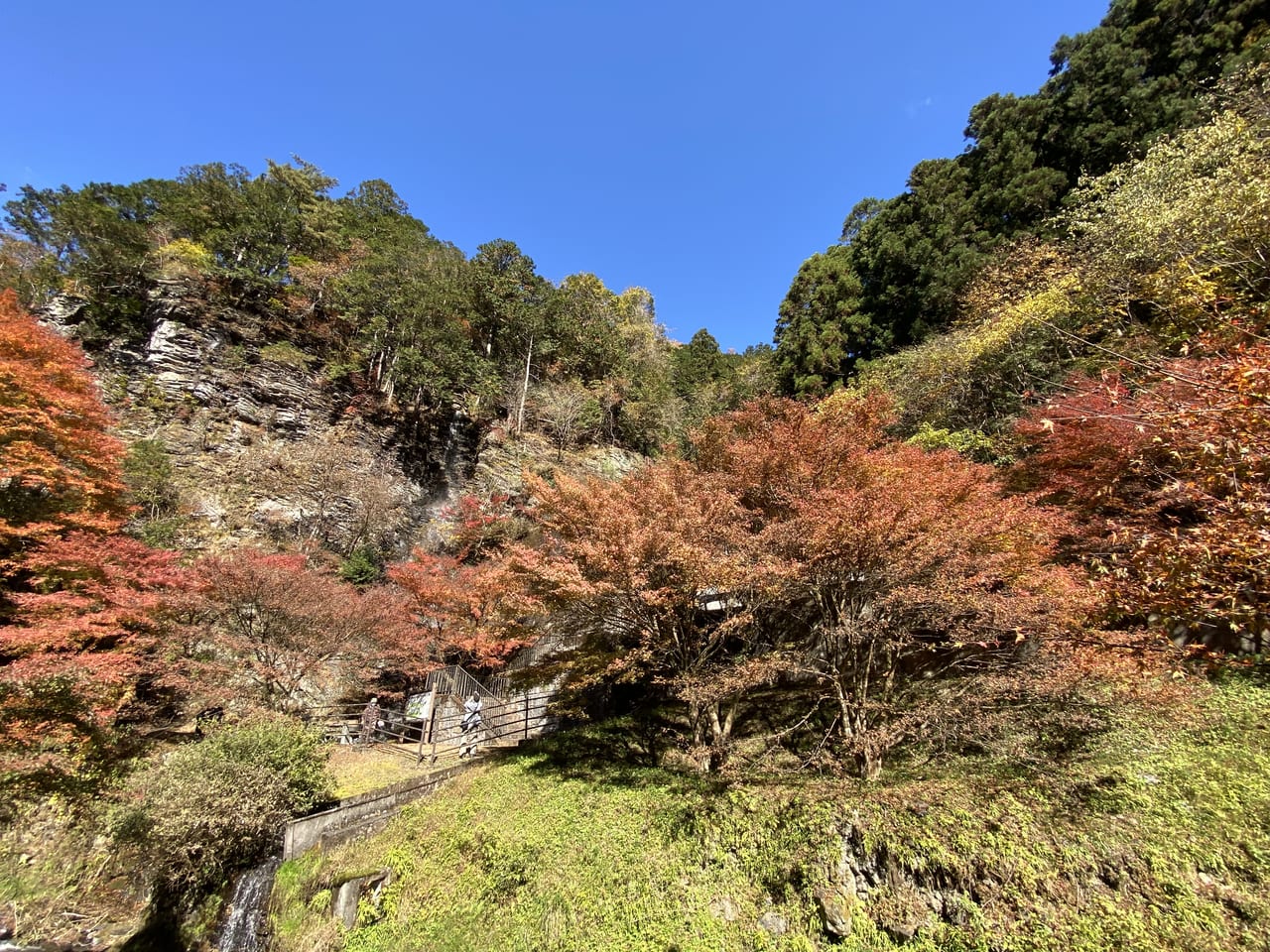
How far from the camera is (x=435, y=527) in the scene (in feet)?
67.3

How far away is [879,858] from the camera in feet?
15.9

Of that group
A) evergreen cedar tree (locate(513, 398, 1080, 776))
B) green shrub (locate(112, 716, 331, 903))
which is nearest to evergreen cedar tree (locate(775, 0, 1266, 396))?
evergreen cedar tree (locate(513, 398, 1080, 776))

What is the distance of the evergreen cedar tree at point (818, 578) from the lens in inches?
251

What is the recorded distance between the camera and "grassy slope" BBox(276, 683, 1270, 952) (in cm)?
392

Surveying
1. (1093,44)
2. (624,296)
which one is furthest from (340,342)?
(1093,44)

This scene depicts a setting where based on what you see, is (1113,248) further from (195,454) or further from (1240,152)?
(195,454)

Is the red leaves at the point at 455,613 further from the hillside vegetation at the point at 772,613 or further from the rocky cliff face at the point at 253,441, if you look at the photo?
the rocky cliff face at the point at 253,441

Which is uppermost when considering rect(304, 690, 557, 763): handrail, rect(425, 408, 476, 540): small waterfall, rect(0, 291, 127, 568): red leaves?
rect(425, 408, 476, 540): small waterfall

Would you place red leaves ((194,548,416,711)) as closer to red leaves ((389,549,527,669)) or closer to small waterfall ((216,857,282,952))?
red leaves ((389,549,527,669))

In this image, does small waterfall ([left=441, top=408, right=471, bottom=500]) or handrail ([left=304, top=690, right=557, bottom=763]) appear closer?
handrail ([left=304, top=690, right=557, bottom=763])

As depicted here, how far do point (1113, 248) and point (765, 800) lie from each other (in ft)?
46.4

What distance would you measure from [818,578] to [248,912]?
387 inches

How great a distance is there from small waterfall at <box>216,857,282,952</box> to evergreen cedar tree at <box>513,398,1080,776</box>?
18.2 feet

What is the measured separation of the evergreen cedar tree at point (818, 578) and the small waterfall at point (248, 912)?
5.53 meters
